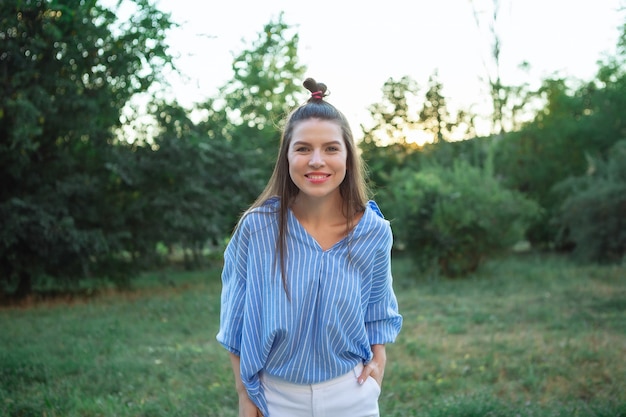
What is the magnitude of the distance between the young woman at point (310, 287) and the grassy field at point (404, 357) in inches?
109

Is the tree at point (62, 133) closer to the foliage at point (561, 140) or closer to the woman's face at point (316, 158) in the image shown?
the woman's face at point (316, 158)

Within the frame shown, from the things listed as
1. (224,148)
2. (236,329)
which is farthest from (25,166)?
(236,329)

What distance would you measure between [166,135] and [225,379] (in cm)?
852

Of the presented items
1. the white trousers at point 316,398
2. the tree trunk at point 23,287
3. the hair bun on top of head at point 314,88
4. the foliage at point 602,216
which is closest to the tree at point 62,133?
the tree trunk at point 23,287

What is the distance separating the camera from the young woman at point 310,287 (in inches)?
90.2

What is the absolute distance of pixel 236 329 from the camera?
2375 millimetres

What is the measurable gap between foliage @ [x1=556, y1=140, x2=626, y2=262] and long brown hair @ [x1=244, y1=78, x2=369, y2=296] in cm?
1693

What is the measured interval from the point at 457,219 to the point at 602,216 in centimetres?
490

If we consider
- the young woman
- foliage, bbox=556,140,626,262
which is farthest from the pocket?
foliage, bbox=556,140,626,262

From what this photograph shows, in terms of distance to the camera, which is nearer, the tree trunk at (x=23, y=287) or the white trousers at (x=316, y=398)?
the white trousers at (x=316, y=398)

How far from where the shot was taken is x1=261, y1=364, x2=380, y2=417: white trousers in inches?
90.8

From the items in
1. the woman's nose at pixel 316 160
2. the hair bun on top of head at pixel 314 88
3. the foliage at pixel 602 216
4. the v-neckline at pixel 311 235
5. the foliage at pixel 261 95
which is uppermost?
the foliage at pixel 261 95

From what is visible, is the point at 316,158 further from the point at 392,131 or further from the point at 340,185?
the point at 392,131

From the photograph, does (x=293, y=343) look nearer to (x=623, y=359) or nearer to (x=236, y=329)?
(x=236, y=329)
